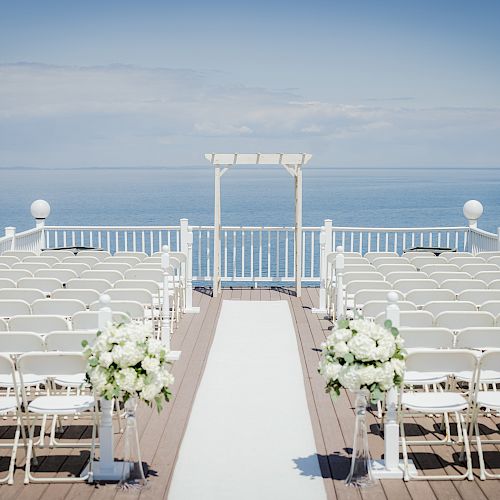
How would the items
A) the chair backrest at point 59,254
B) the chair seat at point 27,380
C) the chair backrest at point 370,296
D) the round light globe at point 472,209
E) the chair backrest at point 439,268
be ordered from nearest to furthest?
the chair seat at point 27,380 → the chair backrest at point 370,296 → the chair backrest at point 439,268 → the chair backrest at point 59,254 → the round light globe at point 472,209

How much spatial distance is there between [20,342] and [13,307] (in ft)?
6.87

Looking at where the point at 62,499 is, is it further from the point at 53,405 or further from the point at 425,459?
the point at 425,459

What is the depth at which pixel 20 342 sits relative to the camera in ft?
20.0

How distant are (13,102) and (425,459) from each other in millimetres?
116813

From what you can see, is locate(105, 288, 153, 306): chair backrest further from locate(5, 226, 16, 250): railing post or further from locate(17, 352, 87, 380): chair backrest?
locate(5, 226, 16, 250): railing post

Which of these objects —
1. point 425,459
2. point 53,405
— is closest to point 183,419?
point 53,405

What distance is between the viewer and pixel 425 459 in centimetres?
593

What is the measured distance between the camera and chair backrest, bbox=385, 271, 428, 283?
381 inches

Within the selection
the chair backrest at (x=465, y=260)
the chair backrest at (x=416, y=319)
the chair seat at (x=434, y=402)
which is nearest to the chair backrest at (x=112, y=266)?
the chair backrest at (x=465, y=260)

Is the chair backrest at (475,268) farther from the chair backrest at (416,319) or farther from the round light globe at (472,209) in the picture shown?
the round light globe at (472,209)

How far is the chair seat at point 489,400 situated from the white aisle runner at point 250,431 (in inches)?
48.3

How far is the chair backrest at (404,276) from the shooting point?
9.69 metres

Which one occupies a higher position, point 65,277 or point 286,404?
point 65,277

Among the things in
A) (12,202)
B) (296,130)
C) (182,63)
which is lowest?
(12,202)
